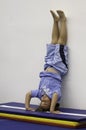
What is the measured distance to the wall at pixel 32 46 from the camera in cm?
274

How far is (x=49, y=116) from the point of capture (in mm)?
2334

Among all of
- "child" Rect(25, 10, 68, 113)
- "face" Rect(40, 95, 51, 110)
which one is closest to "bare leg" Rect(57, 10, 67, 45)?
"child" Rect(25, 10, 68, 113)

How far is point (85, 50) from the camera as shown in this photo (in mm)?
2701

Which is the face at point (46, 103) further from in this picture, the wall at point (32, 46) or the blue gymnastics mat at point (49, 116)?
the wall at point (32, 46)

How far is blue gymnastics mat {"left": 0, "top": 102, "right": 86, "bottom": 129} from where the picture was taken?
2.18 m

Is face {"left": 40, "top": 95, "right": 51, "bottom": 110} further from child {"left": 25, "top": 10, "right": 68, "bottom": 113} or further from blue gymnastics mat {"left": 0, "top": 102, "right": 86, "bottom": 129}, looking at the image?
blue gymnastics mat {"left": 0, "top": 102, "right": 86, "bottom": 129}

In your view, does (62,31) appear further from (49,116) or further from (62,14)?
(49,116)

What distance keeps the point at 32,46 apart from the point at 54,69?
481mm

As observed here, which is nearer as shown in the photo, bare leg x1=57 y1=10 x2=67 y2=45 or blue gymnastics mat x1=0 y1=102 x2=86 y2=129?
blue gymnastics mat x1=0 y1=102 x2=86 y2=129

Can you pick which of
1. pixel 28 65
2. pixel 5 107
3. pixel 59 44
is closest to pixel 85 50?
pixel 59 44

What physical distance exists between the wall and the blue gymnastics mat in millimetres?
318

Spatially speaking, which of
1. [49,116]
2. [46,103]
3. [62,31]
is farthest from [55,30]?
[49,116]

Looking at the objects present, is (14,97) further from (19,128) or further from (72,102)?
(19,128)

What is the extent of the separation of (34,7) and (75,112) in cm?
125
